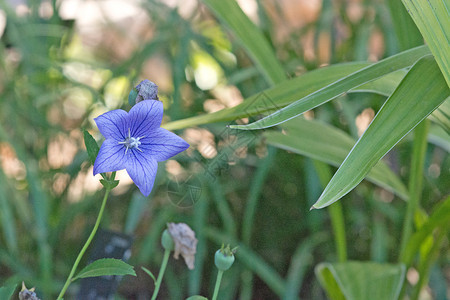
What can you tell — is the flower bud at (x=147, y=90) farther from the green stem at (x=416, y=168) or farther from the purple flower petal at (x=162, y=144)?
the green stem at (x=416, y=168)

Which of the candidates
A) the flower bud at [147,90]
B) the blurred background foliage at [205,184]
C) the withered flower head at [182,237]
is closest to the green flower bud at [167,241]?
the withered flower head at [182,237]

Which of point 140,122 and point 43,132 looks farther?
point 43,132

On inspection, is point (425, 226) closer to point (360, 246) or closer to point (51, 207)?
point (360, 246)

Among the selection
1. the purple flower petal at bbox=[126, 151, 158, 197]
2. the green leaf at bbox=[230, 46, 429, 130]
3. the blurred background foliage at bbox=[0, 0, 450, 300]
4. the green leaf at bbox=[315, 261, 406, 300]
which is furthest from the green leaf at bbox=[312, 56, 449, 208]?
the blurred background foliage at bbox=[0, 0, 450, 300]

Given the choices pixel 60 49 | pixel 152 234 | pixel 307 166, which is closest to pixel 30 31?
pixel 60 49

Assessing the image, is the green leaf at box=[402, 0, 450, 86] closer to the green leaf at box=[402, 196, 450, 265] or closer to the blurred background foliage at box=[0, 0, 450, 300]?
the green leaf at box=[402, 196, 450, 265]

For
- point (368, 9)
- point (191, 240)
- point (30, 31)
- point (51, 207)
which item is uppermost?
point (368, 9)
